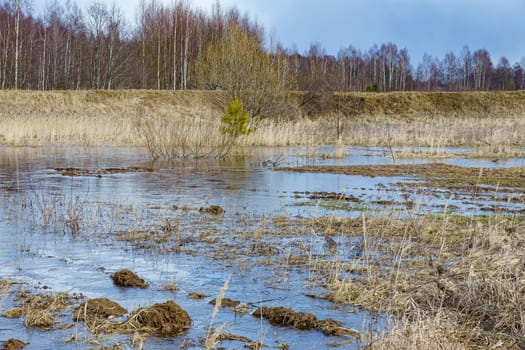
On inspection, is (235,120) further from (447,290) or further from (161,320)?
(161,320)

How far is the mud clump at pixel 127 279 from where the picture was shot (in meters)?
6.27

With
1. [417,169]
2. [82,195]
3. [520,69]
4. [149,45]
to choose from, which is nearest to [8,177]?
[82,195]

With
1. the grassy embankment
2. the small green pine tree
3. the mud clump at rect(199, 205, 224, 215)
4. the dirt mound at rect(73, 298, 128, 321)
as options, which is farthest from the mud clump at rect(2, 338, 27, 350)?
the small green pine tree

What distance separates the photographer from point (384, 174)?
16.8 m

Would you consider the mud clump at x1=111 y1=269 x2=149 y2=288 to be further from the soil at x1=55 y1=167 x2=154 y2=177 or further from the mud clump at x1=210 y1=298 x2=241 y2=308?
the soil at x1=55 y1=167 x2=154 y2=177

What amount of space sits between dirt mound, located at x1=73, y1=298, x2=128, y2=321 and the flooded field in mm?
16

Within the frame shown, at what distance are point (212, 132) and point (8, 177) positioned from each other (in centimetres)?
847

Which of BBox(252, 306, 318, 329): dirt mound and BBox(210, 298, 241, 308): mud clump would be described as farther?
BBox(210, 298, 241, 308): mud clump

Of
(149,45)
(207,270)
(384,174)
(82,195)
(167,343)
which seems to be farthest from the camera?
(149,45)

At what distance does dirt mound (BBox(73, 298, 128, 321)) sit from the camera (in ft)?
17.1

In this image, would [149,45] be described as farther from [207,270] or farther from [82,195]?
[207,270]

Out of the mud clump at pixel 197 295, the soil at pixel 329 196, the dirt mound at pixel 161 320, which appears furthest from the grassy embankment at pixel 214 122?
the dirt mound at pixel 161 320

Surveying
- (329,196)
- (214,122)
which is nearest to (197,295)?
(329,196)

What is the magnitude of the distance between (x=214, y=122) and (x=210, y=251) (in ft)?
54.5
